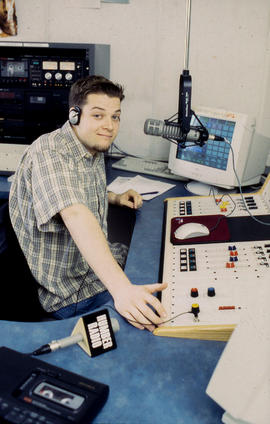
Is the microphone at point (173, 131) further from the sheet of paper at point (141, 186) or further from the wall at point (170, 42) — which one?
the wall at point (170, 42)

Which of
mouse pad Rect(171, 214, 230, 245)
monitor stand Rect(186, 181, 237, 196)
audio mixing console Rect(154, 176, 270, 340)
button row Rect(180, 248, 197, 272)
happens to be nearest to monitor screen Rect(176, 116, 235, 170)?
monitor stand Rect(186, 181, 237, 196)

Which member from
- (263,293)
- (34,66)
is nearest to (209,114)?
(34,66)

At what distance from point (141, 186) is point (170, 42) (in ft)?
2.58

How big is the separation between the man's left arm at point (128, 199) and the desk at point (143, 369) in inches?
26.5

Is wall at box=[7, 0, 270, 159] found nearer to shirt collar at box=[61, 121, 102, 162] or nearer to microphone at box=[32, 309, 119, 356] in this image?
shirt collar at box=[61, 121, 102, 162]

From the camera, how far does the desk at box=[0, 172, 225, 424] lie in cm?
79

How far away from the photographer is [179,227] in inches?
55.4

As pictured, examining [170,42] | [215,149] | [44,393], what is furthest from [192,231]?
[170,42]

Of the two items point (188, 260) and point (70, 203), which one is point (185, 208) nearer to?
point (188, 260)

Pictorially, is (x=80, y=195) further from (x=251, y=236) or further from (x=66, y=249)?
(x=251, y=236)

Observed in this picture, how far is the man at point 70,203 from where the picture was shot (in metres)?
1.14

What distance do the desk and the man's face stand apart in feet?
2.01

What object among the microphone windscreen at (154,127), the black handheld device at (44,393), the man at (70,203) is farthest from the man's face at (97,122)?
the black handheld device at (44,393)

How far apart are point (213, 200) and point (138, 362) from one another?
896mm
